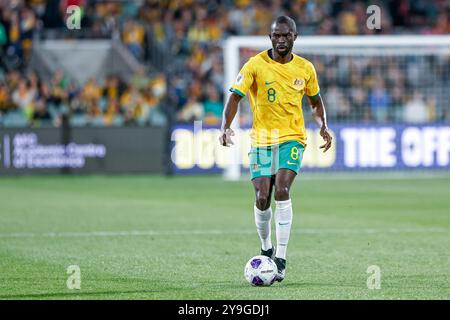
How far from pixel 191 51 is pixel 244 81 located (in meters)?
21.2

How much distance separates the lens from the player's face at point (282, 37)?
10.1 meters

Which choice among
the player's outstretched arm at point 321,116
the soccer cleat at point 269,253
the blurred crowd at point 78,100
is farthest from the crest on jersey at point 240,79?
the blurred crowd at point 78,100

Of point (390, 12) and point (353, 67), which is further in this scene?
point (390, 12)

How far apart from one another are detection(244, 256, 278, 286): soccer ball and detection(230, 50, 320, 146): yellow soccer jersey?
3.81 ft

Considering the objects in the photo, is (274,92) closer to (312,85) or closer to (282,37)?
(312,85)

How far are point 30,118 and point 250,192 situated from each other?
761cm

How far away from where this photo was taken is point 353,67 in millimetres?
28000

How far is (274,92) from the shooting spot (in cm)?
1045

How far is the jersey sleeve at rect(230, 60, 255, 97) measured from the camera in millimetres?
10359

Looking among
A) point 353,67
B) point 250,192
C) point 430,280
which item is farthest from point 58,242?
point 353,67

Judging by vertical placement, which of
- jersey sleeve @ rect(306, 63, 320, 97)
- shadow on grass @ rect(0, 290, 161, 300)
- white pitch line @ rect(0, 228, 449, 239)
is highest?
jersey sleeve @ rect(306, 63, 320, 97)

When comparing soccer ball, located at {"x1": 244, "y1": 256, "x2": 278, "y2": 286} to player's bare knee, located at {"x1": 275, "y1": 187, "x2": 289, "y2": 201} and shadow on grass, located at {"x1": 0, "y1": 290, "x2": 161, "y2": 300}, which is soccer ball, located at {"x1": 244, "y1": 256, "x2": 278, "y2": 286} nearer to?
player's bare knee, located at {"x1": 275, "y1": 187, "x2": 289, "y2": 201}

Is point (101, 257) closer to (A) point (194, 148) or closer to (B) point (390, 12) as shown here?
(A) point (194, 148)

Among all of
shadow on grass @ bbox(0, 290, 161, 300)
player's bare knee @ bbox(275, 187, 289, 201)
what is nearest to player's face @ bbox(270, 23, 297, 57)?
player's bare knee @ bbox(275, 187, 289, 201)
